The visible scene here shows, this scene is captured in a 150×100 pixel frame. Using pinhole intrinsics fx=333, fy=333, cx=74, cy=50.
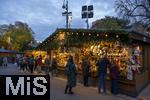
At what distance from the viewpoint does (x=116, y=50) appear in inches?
704

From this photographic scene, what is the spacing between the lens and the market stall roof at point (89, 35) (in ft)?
54.1

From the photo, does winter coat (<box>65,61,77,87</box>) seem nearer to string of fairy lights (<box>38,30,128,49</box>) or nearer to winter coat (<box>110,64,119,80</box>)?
winter coat (<box>110,64,119,80</box>)

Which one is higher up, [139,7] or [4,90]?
[139,7]

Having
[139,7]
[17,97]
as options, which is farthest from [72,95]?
[139,7]

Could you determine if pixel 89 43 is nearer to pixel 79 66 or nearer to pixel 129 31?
pixel 79 66

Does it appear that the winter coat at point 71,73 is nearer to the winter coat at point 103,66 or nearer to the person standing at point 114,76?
the winter coat at point 103,66

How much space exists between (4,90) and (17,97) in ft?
0.25

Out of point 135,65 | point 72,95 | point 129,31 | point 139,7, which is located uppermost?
point 139,7

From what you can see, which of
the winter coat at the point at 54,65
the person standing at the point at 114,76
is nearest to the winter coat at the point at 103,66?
the person standing at the point at 114,76

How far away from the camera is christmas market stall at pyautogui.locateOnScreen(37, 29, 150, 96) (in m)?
15.2

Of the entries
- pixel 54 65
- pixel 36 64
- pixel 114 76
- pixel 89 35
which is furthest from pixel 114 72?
pixel 36 64

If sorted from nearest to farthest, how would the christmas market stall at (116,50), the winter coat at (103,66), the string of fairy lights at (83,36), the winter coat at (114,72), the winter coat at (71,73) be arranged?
the winter coat at (71,73), the winter coat at (114,72), the winter coat at (103,66), the christmas market stall at (116,50), the string of fairy lights at (83,36)

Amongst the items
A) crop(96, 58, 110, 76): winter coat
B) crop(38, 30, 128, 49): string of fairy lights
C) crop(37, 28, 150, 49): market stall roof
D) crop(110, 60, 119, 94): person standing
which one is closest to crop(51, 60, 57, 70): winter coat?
crop(37, 28, 150, 49): market stall roof

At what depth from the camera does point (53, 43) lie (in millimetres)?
25609
